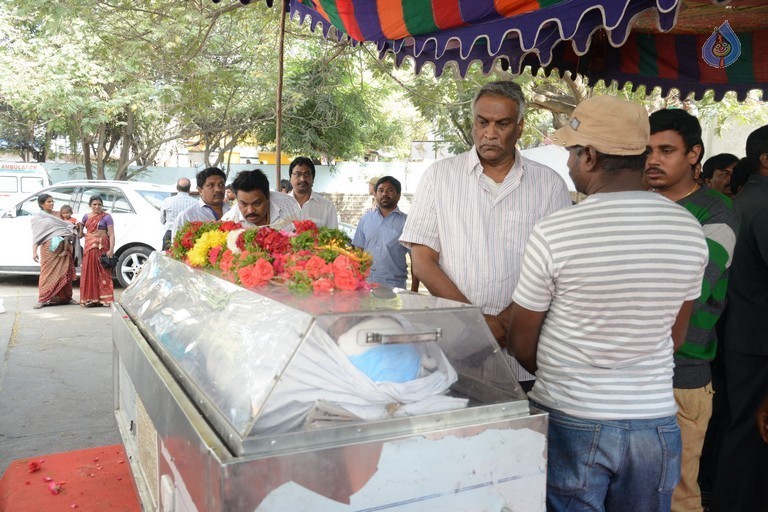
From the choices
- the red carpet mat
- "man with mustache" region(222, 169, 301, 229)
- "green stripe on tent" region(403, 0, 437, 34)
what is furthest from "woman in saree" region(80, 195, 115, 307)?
"green stripe on tent" region(403, 0, 437, 34)

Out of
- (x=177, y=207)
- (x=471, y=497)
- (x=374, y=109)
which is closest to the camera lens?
(x=471, y=497)

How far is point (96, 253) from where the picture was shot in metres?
9.91

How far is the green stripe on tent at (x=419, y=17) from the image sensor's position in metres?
3.21

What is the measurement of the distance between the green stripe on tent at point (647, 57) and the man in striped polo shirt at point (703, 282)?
209 centimetres

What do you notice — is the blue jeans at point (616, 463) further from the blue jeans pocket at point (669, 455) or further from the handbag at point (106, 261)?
the handbag at point (106, 261)

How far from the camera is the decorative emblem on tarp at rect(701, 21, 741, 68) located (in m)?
4.29

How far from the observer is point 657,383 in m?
2.03

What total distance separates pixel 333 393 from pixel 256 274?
0.81 metres

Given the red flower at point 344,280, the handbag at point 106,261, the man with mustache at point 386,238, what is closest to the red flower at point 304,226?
the red flower at point 344,280

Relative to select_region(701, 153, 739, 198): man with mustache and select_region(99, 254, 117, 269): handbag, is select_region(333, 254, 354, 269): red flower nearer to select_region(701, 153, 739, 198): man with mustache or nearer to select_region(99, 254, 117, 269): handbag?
select_region(701, 153, 739, 198): man with mustache

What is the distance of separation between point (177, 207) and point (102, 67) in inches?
326

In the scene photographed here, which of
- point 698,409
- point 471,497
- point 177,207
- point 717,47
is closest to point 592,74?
point 717,47

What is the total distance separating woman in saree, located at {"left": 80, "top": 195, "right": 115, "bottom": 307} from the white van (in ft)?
21.7

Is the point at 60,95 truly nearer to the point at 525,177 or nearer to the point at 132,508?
the point at 132,508
